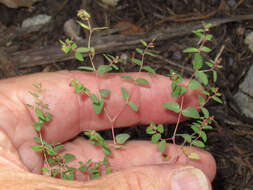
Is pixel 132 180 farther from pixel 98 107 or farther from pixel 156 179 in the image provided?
pixel 98 107

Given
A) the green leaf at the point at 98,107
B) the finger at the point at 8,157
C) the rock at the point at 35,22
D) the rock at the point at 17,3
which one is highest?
the rock at the point at 17,3

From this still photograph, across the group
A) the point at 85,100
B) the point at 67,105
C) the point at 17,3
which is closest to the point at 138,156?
the point at 85,100

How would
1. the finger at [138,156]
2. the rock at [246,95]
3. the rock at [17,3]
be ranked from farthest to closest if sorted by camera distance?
the rock at [17,3]
the rock at [246,95]
the finger at [138,156]

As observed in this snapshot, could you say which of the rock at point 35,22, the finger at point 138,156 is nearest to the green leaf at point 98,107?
the finger at point 138,156

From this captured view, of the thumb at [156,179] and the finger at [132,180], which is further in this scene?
the thumb at [156,179]

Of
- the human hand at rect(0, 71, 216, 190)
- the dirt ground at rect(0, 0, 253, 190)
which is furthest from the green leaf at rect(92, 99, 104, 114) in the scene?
the dirt ground at rect(0, 0, 253, 190)

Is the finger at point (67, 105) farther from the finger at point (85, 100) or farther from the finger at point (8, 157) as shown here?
the finger at point (8, 157)

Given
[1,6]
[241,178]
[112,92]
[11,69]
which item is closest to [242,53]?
[241,178]

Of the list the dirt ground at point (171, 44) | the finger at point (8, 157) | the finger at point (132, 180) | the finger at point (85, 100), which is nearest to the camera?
the finger at point (132, 180)
